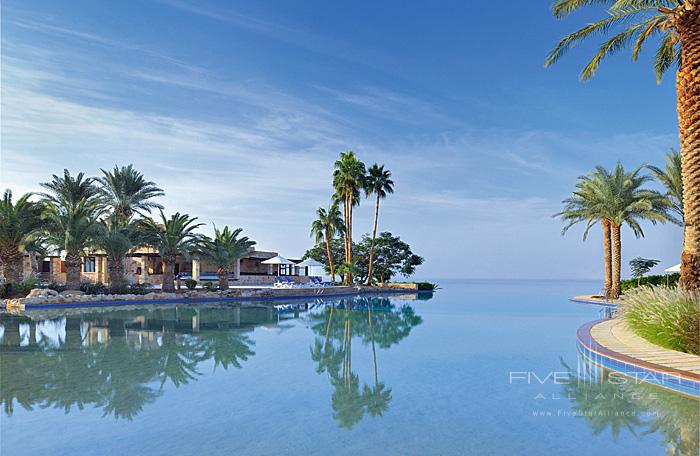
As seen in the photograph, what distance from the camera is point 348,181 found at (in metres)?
38.2

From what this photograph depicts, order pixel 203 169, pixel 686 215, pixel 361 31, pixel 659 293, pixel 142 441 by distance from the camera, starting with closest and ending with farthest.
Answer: pixel 142 441 < pixel 659 293 < pixel 686 215 < pixel 361 31 < pixel 203 169

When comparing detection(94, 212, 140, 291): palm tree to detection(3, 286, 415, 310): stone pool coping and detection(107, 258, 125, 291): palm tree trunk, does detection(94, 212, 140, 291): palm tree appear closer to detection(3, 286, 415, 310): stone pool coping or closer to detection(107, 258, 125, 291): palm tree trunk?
detection(107, 258, 125, 291): palm tree trunk

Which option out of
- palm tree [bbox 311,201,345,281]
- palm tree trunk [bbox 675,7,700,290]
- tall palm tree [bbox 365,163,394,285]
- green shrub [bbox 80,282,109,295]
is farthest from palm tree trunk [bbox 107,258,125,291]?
palm tree trunk [bbox 675,7,700,290]

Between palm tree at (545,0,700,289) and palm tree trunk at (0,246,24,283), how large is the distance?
26282mm

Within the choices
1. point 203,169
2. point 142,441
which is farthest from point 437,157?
point 142,441

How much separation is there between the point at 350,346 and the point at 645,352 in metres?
6.92

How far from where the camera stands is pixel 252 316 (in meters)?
20.1

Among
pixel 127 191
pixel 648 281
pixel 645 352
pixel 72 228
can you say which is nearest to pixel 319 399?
pixel 645 352

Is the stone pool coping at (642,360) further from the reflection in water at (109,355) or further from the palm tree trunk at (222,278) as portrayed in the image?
the palm tree trunk at (222,278)

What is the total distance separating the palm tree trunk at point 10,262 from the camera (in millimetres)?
23609

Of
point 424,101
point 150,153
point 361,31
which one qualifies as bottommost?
point 150,153

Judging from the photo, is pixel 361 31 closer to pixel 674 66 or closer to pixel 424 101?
pixel 424 101

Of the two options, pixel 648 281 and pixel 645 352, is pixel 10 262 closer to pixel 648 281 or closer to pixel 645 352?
pixel 645 352

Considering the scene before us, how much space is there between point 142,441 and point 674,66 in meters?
18.1
